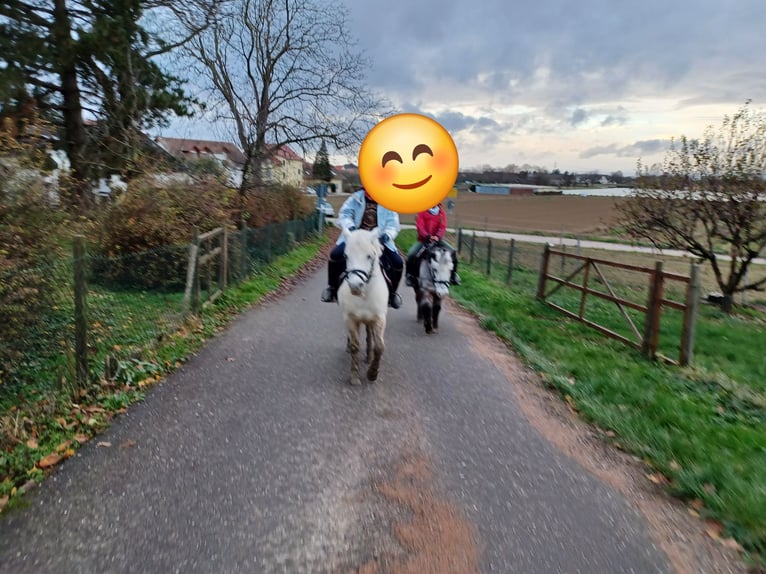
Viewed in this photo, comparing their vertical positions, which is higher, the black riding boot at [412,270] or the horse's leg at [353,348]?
the black riding boot at [412,270]

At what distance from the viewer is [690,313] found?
24.2 feet

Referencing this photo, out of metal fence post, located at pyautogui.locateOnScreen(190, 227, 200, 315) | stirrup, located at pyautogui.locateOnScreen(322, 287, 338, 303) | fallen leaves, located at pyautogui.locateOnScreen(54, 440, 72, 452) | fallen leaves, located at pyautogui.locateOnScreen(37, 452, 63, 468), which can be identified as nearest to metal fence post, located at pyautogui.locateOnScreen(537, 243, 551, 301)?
stirrup, located at pyautogui.locateOnScreen(322, 287, 338, 303)

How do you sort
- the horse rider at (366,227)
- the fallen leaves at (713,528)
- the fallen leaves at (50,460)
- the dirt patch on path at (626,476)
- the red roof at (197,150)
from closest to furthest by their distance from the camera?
the dirt patch on path at (626,476) → the fallen leaves at (713,528) → the fallen leaves at (50,460) → the horse rider at (366,227) → the red roof at (197,150)

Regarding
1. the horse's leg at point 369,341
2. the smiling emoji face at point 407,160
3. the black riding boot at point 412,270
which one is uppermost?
the smiling emoji face at point 407,160

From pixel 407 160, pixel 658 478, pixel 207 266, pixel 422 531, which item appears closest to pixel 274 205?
pixel 207 266

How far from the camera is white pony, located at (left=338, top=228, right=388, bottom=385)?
5637 millimetres

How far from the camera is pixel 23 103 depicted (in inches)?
491

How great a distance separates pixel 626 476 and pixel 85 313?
17.5ft

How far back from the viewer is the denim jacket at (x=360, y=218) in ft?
20.6

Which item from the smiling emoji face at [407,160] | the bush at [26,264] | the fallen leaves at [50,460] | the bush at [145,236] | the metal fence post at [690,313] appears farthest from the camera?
the bush at [145,236]

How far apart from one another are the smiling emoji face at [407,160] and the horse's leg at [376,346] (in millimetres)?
1381

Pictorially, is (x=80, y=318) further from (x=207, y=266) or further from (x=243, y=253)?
(x=243, y=253)

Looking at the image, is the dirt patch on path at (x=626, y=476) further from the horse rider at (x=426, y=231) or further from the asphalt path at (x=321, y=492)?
the horse rider at (x=426, y=231)

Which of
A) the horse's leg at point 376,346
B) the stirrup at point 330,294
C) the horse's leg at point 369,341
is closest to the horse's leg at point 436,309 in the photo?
the horse's leg at point 369,341
